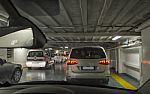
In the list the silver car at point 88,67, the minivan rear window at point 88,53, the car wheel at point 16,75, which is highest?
the minivan rear window at point 88,53

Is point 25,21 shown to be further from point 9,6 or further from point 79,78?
point 79,78

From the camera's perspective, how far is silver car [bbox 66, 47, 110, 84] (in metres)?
10.7

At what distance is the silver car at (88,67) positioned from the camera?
10.7 m

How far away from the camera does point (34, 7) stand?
6559 millimetres

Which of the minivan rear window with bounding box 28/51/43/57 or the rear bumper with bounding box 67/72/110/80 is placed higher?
the minivan rear window with bounding box 28/51/43/57

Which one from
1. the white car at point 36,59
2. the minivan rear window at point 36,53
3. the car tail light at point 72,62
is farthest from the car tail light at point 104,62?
the minivan rear window at point 36,53

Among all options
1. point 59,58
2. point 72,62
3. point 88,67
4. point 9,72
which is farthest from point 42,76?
point 59,58

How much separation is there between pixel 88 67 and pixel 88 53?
675 millimetres

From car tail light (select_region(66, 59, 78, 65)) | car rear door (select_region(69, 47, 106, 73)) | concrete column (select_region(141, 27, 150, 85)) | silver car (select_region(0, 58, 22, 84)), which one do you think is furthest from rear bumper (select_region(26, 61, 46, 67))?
concrete column (select_region(141, 27, 150, 85))

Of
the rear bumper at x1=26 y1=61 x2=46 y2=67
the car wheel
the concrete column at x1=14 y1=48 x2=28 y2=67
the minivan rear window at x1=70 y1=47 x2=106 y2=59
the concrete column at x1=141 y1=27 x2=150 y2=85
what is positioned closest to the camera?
the concrete column at x1=141 y1=27 x2=150 y2=85

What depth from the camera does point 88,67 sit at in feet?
35.5

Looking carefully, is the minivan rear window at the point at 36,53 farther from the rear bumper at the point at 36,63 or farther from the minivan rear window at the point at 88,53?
the minivan rear window at the point at 88,53

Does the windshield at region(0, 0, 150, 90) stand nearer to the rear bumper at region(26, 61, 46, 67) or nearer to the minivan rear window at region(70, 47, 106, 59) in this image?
the minivan rear window at region(70, 47, 106, 59)

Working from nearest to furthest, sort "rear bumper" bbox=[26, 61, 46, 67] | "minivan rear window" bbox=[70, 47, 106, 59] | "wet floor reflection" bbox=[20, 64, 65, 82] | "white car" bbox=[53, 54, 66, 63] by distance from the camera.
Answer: "minivan rear window" bbox=[70, 47, 106, 59] < "wet floor reflection" bbox=[20, 64, 65, 82] < "rear bumper" bbox=[26, 61, 46, 67] < "white car" bbox=[53, 54, 66, 63]
